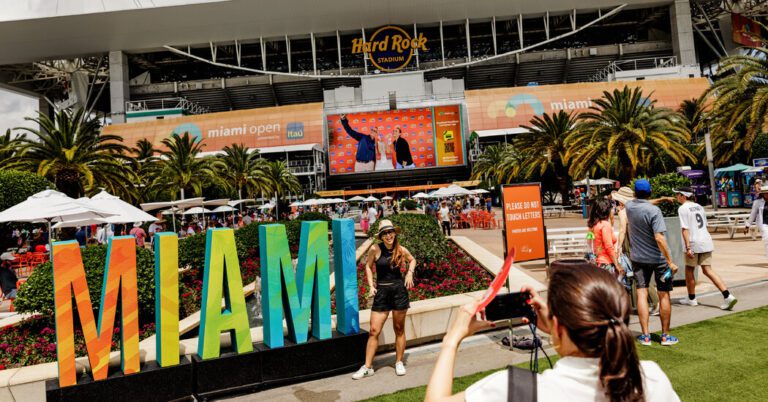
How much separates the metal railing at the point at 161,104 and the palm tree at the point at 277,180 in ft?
81.2

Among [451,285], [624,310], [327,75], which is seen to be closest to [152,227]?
[451,285]

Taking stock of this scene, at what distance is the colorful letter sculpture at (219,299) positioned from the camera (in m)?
4.80

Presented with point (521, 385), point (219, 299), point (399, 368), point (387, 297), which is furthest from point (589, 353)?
point (219, 299)

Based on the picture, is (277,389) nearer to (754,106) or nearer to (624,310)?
(624,310)

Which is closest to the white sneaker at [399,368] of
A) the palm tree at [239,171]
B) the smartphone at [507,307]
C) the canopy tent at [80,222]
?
the smartphone at [507,307]

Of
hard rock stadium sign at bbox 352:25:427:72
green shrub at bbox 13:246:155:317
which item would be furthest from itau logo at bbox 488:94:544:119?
green shrub at bbox 13:246:155:317

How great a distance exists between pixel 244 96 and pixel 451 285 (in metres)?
62.2

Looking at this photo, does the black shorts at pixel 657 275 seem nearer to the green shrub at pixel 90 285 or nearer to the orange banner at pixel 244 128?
the green shrub at pixel 90 285

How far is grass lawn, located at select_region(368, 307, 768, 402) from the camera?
407cm

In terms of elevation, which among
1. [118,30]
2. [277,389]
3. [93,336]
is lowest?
[277,389]

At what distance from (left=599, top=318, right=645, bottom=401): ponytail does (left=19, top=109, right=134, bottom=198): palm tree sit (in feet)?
66.3

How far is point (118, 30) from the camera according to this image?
188 ft

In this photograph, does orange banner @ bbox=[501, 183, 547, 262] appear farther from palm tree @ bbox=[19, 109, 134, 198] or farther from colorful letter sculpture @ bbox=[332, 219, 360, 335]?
palm tree @ bbox=[19, 109, 134, 198]

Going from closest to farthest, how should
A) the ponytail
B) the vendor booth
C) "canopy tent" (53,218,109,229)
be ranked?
the ponytail
"canopy tent" (53,218,109,229)
the vendor booth
